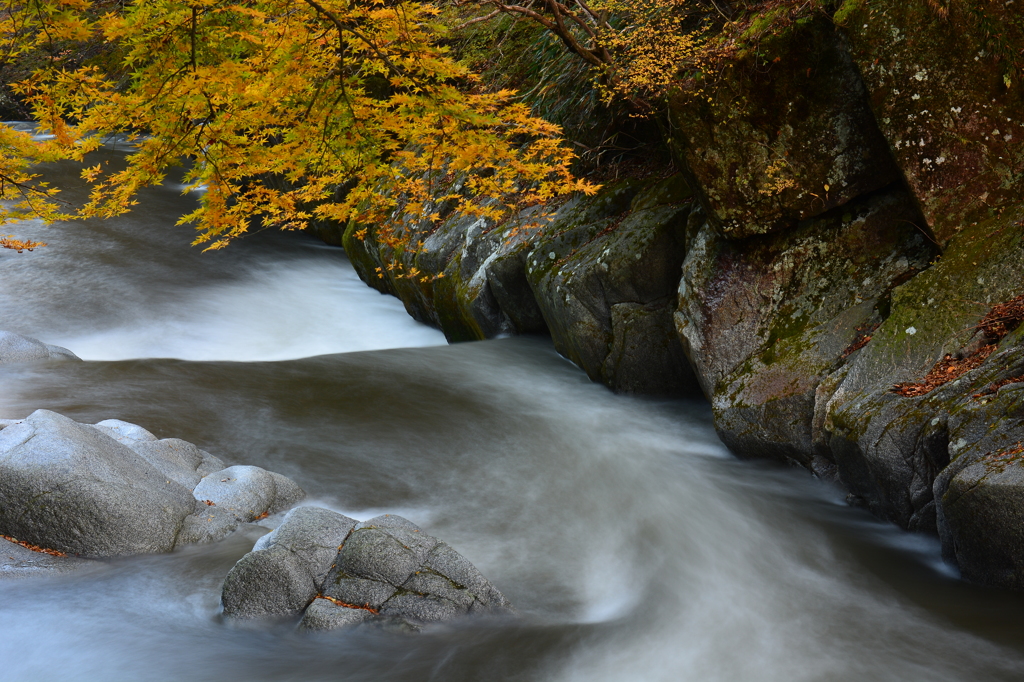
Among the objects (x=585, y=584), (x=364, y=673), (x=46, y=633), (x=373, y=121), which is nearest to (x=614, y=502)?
(x=585, y=584)

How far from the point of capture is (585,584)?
4.86 meters

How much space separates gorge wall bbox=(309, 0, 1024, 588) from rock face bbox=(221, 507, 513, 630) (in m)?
2.95

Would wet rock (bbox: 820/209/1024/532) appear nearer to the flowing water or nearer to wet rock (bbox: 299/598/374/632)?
the flowing water

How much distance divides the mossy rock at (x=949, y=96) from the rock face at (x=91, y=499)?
5.97m

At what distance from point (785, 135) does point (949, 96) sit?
1248 millimetres

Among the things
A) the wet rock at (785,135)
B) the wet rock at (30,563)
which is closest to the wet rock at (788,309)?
the wet rock at (785,135)

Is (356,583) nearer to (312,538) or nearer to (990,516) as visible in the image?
(312,538)

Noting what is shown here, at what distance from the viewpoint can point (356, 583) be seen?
14.2ft

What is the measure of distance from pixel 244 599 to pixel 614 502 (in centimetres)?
305

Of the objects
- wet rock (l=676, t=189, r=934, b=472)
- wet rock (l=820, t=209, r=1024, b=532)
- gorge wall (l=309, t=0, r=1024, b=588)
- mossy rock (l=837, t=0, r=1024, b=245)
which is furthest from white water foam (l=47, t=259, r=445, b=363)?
mossy rock (l=837, t=0, r=1024, b=245)

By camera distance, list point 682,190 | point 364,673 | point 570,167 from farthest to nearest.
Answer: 1. point 570,167
2. point 682,190
3. point 364,673

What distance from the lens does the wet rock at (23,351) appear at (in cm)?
870

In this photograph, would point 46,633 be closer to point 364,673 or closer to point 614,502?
point 364,673

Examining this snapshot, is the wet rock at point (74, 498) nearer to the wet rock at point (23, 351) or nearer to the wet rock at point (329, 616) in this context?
the wet rock at point (329, 616)
